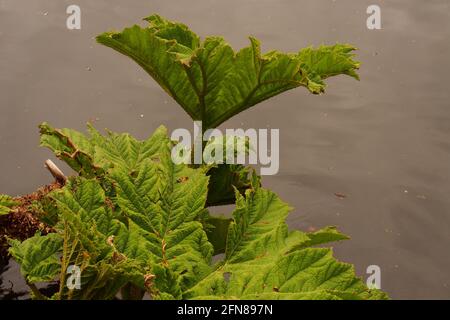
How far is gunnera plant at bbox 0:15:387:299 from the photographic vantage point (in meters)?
0.79

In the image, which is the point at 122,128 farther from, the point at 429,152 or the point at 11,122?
the point at 429,152

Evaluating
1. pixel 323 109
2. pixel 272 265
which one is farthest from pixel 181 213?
pixel 323 109

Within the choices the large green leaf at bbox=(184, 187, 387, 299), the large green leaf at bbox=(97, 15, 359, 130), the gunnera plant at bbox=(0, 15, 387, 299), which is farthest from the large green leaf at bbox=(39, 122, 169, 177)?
the large green leaf at bbox=(184, 187, 387, 299)

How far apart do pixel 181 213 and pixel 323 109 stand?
3.60ft

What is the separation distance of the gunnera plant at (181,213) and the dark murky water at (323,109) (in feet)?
1.07

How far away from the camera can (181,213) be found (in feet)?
3.00

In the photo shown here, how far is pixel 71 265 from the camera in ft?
2.71

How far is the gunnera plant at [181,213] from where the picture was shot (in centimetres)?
79

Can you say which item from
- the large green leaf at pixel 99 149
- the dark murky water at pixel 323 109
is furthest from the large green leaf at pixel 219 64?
the dark murky water at pixel 323 109

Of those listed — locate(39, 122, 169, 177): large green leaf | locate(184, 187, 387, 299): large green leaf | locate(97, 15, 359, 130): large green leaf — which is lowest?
locate(184, 187, 387, 299): large green leaf

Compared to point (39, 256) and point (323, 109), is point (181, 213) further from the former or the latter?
point (323, 109)

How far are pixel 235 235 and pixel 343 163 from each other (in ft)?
2.93

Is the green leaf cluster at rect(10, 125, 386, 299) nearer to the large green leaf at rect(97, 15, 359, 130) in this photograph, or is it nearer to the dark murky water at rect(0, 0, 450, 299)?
the large green leaf at rect(97, 15, 359, 130)

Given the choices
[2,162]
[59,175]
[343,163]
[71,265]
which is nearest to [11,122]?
[2,162]
